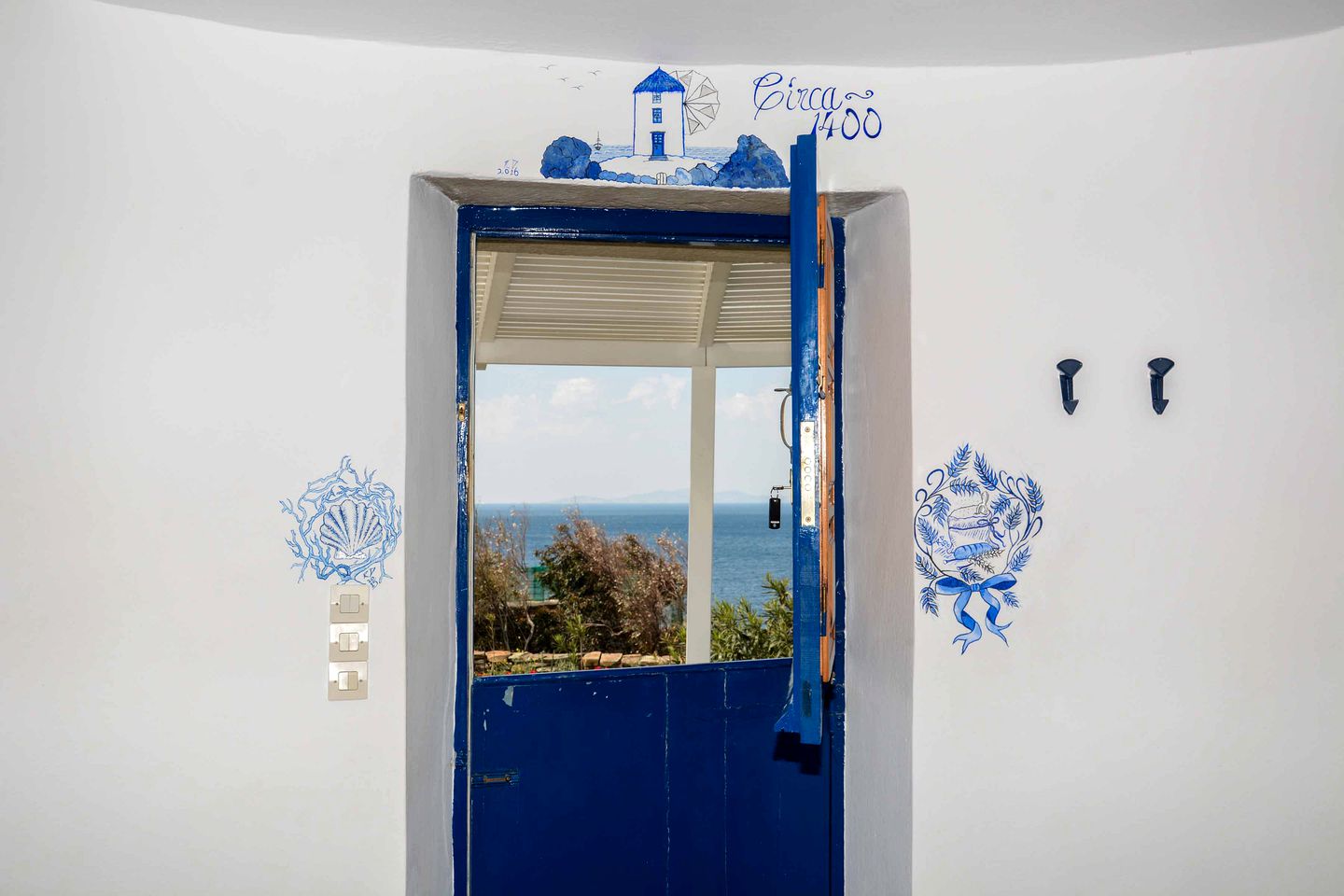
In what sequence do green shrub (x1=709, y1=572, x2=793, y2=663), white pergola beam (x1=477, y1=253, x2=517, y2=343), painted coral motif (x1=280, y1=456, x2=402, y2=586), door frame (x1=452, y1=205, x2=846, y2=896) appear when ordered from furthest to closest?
1. white pergola beam (x1=477, y1=253, x2=517, y2=343)
2. green shrub (x1=709, y1=572, x2=793, y2=663)
3. door frame (x1=452, y1=205, x2=846, y2=896)
4. painted coral motif (x1=280, y1=456, x2=402, y2=586)

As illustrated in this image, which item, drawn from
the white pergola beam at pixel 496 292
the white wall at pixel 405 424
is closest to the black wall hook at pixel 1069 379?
the white wall at pixel 405 424

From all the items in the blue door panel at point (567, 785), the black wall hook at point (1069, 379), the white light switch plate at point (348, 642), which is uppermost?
the black wall hook at point (1069, 379)

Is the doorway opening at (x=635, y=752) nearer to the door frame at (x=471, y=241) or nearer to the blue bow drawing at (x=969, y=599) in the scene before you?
the door frame at (x=471, y=241)

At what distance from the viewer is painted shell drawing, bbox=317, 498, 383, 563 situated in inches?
76.2

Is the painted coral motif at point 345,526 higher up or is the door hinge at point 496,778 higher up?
the painted coral motif at point 345,526

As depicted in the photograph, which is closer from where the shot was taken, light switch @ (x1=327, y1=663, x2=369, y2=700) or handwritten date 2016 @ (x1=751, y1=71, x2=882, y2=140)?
light switch @ (x1=327, y1=663, x2=369, y2=700)

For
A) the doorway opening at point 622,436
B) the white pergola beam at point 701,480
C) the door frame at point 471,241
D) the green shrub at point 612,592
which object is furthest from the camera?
the green shrub at point 612,592

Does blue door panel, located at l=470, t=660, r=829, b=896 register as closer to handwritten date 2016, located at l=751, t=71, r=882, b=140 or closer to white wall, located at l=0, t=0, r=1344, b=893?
white wall, located at l=0, t=0, r=1344, b=893

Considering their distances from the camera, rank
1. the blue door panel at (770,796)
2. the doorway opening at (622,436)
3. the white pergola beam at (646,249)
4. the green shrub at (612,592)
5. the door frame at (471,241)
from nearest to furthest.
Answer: the door frame at (471,241) < the white pergola beam at (646,249) < the blue door panel at (770,796) < the doorway opening at (622,436) < the green shrub at (612,592)

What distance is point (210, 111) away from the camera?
1907 mm

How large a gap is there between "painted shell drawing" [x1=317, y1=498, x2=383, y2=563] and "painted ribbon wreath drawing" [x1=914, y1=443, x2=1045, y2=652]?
3.86ft

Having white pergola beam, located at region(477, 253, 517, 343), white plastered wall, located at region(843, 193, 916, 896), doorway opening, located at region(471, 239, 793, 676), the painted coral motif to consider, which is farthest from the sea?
the painted coral motif

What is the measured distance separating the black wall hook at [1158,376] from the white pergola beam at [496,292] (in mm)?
3076

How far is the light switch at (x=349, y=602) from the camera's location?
1.93 metres
